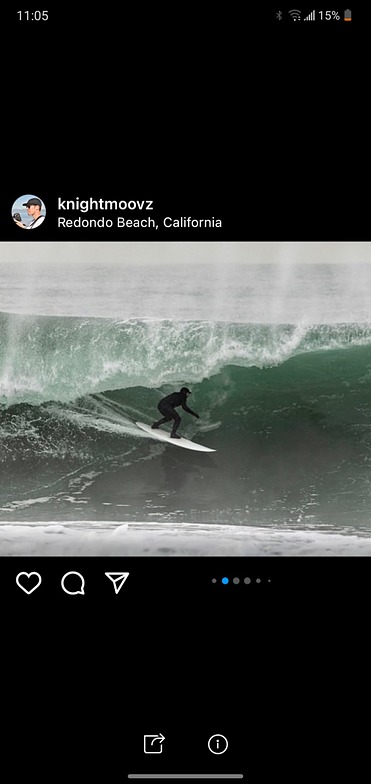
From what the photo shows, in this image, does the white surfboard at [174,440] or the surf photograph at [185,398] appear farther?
the white surfboard at [174,440]

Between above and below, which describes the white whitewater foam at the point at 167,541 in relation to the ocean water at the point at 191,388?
below

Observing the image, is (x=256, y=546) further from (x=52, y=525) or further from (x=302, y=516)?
(x=52, y=525)

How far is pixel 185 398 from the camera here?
388 cm

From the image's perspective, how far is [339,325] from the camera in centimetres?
384

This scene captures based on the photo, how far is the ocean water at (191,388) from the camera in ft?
11.8

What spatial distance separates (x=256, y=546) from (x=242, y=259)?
1325mm

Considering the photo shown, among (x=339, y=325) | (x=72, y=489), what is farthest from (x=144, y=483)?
(x=339, y=325)
